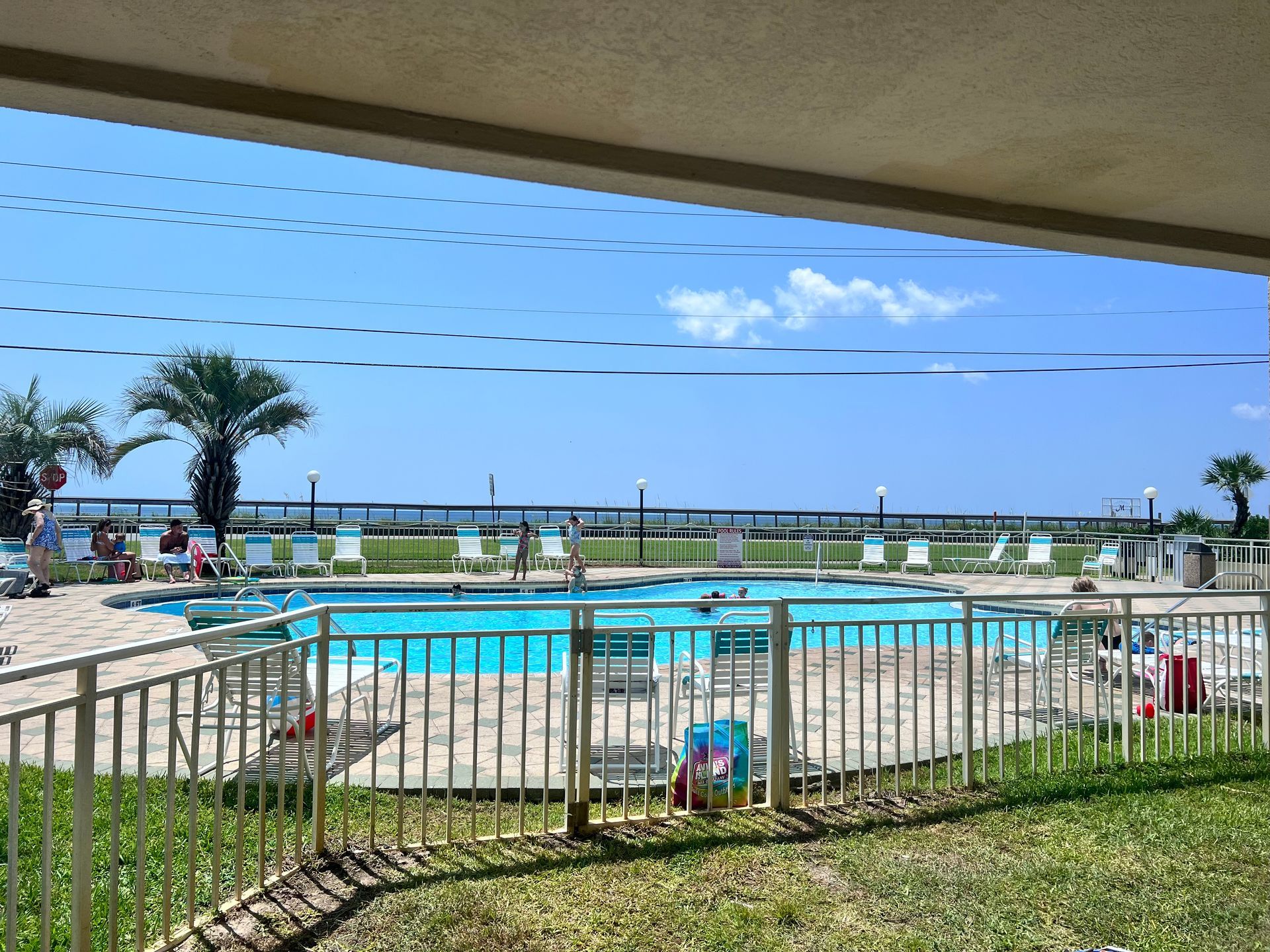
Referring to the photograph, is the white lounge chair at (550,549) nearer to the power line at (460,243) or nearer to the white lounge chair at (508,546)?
the white lounge chair at (508,546)

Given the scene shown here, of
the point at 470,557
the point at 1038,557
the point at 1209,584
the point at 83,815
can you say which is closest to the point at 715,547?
A: the point at 470,557

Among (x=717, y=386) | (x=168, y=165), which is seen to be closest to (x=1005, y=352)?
(x=717, y=386)

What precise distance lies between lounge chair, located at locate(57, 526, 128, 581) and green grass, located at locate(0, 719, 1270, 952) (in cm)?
1319

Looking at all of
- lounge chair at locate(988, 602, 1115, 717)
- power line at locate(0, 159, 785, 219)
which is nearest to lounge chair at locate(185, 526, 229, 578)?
power line at locate(0, 159, 785, 219)

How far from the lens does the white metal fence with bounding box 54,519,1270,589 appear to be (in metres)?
18.8

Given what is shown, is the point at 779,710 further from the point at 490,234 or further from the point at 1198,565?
the point at 490,234

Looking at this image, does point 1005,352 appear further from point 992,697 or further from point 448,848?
point 448,848

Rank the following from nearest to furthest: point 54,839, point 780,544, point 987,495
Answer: point 54,839 → point 780,544 → point 987,495

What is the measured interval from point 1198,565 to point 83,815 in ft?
61.5

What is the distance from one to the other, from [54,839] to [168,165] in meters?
26.6

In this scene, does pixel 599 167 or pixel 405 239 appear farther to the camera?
pixel 405 239

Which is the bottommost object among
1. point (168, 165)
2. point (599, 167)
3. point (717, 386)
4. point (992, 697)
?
point (992, 697)

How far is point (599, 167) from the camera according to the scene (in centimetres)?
315

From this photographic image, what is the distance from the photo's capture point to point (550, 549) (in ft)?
64.0
